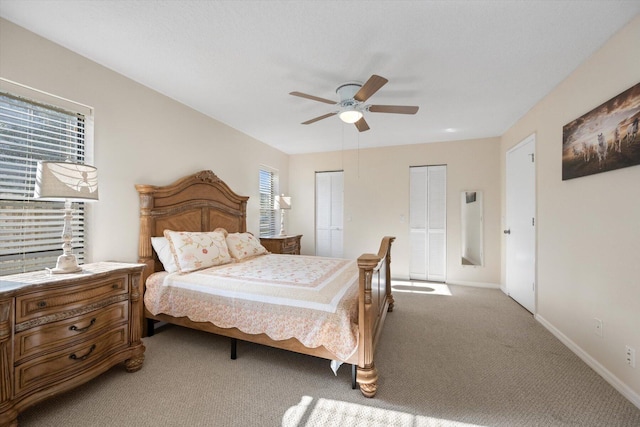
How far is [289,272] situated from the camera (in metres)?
2.58

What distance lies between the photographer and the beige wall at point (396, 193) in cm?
451

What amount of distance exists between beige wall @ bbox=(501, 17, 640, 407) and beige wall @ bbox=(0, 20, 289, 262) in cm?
403

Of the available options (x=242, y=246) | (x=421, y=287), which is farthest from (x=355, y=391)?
(x=421, y=287)

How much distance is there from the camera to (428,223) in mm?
4863

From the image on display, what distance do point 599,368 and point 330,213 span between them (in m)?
4.21

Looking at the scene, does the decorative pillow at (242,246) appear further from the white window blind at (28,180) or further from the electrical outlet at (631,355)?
the electrical outlet at (631,355)

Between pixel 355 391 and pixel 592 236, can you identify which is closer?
pixel 355 391

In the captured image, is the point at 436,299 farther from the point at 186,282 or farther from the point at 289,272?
the point at 186,282

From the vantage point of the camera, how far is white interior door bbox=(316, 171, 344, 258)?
5.51 metres

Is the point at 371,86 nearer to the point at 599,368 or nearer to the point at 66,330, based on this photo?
the point at 66,330

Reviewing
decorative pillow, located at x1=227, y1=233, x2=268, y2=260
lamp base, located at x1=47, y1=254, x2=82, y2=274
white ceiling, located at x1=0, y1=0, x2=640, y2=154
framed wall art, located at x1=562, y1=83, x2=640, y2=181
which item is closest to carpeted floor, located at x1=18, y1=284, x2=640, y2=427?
lamp base, located at x1=47, y1=254, x2=82, y2=274

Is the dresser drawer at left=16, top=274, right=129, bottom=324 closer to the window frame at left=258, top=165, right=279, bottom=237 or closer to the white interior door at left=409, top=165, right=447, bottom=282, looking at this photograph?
the window frame at left=258, top=165, right=279, bottom=237

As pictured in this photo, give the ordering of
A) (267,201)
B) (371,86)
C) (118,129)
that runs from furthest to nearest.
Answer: (267,201)
(118,129)
(371,86)

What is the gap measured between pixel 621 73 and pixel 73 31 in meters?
3.99
